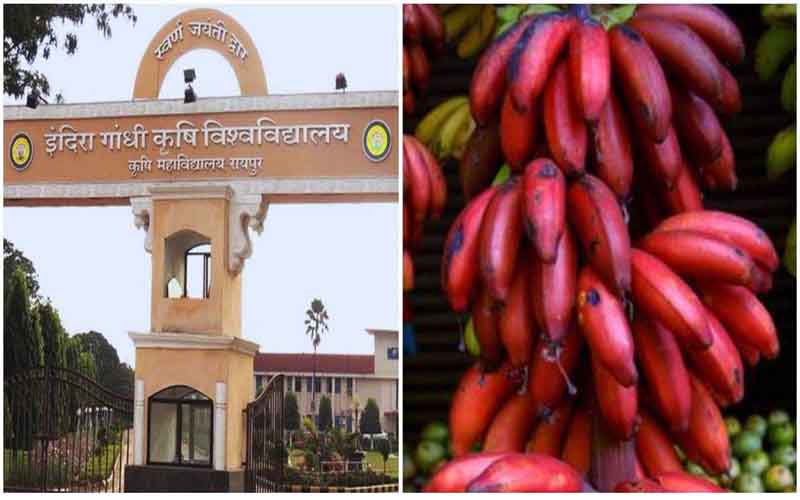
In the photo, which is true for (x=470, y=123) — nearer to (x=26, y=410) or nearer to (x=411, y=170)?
(x=411, y=170)

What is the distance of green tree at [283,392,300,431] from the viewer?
309cm

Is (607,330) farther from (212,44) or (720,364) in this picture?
(212,44)

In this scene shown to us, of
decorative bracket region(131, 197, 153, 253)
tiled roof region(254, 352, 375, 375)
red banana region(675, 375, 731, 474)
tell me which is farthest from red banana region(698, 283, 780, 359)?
decorative bracket region(131, 197, 153, 253)

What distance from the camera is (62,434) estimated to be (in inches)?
127

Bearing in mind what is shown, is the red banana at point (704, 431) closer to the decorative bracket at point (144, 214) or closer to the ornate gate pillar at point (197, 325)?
the ornate gate pillar at point (197, 325)

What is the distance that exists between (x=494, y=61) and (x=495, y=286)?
450 millimetres

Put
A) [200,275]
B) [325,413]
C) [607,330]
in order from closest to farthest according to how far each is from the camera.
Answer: [607,330] → [325,413] → [200,275]

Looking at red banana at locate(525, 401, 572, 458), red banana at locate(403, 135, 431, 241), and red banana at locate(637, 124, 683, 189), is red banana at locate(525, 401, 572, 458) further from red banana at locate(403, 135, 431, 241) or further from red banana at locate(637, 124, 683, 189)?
red banana at locate(403, 135, 431, 241)

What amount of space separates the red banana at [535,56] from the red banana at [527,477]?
641 mm

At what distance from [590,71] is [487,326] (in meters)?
0.50

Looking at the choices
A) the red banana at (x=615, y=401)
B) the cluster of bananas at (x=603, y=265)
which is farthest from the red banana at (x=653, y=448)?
the red banana at (x=615, y=401)

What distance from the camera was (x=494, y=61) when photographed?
198cm

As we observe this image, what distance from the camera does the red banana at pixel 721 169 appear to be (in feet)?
6.77

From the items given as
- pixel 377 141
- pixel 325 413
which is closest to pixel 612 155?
pixel 377 141
